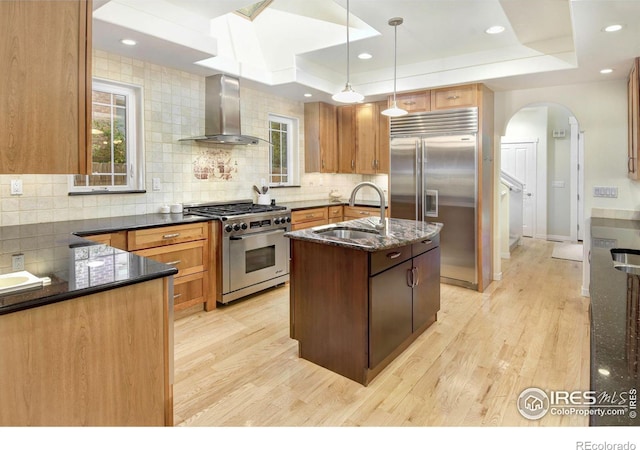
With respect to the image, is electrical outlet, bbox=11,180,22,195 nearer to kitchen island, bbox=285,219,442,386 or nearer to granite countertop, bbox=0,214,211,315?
granite countertop, bbox=0,214,211,315

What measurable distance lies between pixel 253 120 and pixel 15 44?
3.42 metres

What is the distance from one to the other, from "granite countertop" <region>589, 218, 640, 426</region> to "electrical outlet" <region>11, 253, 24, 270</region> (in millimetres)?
1989

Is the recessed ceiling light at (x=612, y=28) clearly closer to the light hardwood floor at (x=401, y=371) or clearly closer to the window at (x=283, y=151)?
the light hardwood floor at (x=401, y=371)

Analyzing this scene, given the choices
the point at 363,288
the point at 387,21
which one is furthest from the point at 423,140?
the point at 363,288

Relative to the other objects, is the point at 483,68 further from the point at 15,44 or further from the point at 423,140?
the point at 15,44

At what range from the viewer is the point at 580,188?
696cm

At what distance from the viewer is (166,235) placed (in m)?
3.17

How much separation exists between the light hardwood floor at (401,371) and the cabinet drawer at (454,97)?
2182 millimetres

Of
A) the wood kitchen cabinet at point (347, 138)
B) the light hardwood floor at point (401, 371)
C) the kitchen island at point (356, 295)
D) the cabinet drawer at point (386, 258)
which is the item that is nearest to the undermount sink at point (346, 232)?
the kitchen island at point (356, 295)

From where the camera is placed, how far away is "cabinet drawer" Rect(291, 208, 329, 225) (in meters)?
4.57

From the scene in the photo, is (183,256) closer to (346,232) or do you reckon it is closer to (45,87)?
(346,232)

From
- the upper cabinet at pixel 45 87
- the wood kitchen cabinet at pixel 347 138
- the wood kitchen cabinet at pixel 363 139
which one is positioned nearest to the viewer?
the upper cabinet at pixel 45 87

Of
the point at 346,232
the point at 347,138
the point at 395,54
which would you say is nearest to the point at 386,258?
the point at 346,232

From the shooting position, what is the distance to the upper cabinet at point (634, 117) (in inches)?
121
